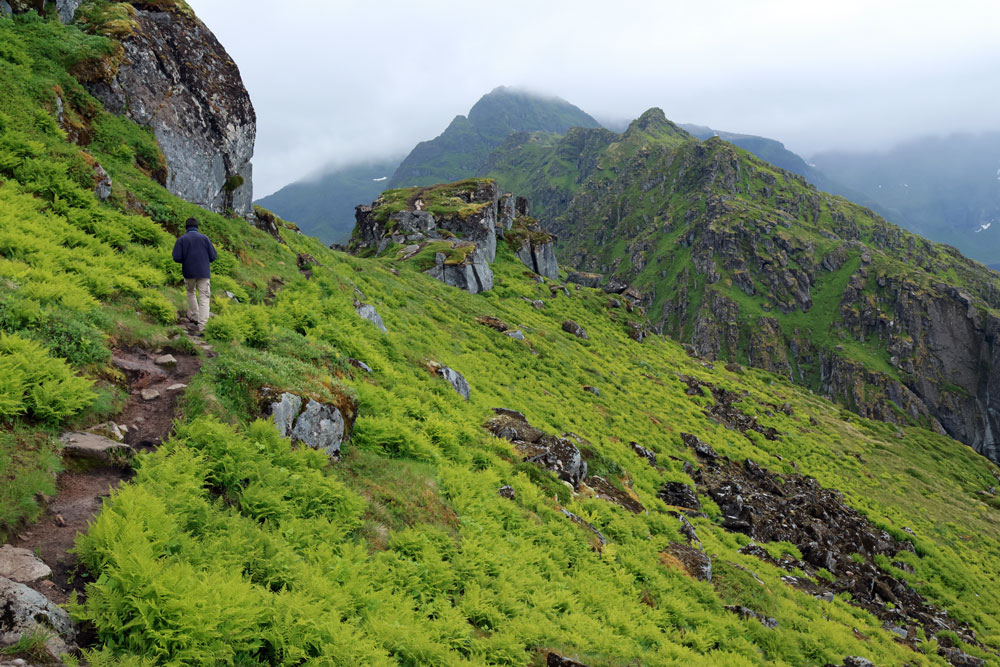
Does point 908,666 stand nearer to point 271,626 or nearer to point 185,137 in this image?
point 271,626

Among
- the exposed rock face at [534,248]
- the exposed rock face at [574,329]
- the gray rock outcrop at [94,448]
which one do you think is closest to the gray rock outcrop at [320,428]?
the gray rock outcrop at [94,448]

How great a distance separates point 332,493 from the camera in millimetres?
9102

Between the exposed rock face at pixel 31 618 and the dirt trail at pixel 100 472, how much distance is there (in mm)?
336

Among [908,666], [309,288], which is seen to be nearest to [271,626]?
[309,288]

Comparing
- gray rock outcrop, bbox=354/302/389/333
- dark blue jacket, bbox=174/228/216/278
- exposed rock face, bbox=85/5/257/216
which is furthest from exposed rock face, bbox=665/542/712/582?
exposed rock face, bbox=85/5/257/216

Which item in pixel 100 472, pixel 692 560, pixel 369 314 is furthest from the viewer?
pixel 369 314

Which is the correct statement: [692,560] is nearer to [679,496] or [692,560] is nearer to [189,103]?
[679,496]

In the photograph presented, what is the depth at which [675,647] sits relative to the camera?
1053cm

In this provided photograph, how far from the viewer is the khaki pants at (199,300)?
520 inches

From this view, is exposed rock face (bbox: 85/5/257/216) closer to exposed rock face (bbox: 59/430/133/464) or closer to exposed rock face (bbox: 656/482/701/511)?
exposed rock face (bbox: 59/430/133/464)

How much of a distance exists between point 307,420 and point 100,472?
384 cm

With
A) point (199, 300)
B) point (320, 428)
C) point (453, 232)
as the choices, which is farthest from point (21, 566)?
point (453, 232)

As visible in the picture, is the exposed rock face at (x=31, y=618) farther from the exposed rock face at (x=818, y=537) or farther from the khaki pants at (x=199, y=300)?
the exposed rock face at (x=818, y=537)

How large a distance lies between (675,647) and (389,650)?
24.6 ft
